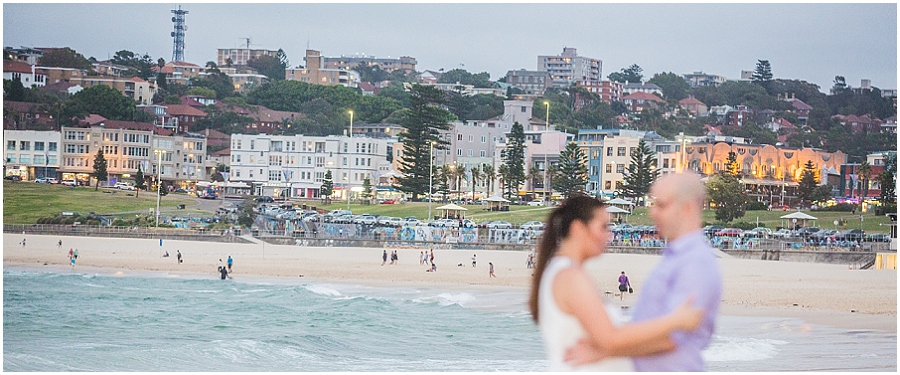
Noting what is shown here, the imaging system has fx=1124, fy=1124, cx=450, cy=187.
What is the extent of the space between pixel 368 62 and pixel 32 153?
1619cm

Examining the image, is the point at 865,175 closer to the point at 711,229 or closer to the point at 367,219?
the point at 711,229

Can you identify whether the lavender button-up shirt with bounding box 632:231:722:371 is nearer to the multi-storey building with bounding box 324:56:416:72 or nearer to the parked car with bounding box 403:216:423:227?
the parked car with bounding box 403:216:423:227

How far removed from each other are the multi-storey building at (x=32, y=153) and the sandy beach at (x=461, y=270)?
512cm

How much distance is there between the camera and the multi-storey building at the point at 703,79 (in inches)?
1248

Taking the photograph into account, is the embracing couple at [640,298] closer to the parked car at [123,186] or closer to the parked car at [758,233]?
the parked car at [758,233]

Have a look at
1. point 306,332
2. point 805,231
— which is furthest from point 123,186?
point 306,332

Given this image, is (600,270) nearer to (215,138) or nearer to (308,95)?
(215,138)

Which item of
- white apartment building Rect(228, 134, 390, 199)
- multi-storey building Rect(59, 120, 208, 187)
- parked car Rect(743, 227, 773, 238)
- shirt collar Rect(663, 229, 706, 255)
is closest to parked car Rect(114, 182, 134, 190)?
multi-storey building Rect(59, 120, 208, 187)

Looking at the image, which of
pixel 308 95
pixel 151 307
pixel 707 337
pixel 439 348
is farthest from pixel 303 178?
pixel 707 337

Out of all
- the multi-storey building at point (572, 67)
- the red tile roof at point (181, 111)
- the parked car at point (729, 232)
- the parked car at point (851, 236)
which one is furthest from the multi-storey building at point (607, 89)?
the parked car at point (851, 236)

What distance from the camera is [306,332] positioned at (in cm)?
1023

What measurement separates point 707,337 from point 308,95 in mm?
31828

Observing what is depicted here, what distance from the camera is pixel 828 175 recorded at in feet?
75.9

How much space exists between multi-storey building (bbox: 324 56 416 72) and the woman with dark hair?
1338 inches
